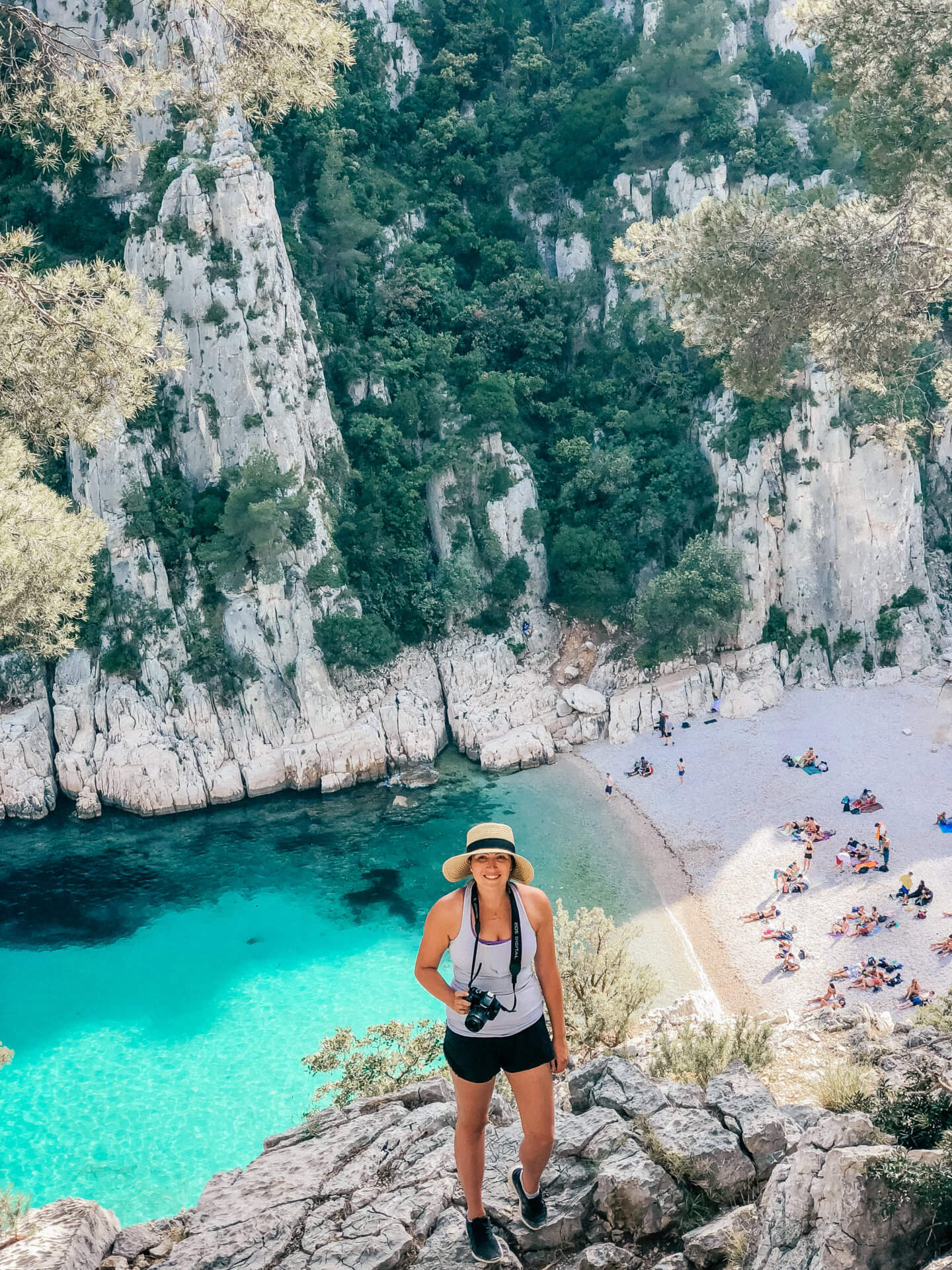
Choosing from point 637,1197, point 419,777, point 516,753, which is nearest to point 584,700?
point 516,753

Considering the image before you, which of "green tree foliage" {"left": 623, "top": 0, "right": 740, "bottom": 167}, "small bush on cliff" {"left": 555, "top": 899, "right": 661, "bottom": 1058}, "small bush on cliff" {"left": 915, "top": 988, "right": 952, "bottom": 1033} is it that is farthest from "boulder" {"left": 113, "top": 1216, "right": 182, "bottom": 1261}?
"green tree foliage" {"left": 623, "top": 0, "right": 740, "bottom": 167}

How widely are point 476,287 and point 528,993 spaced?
34027 mm

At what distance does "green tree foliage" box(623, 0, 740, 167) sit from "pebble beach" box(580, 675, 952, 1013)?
904 inches

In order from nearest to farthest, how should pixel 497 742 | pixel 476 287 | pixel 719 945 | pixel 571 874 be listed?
pixel 719 945 → pixel 571 874 → pixel 497 742 → pixel 476 287

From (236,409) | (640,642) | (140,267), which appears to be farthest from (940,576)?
(140,267)

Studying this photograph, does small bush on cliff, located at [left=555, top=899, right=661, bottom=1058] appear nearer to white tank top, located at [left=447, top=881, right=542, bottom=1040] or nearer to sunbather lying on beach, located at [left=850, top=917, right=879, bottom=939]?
white tank top, located at [left=447, top=881, right=542, bottom=1040]

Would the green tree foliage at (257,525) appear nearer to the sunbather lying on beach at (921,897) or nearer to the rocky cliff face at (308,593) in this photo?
the rocky cliff face at (308,593)

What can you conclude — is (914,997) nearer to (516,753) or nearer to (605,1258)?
(516,753)

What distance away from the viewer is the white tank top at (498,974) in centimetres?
457

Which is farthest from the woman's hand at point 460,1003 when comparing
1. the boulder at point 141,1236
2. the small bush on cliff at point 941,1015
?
the small bush on cliff at point 941,1015

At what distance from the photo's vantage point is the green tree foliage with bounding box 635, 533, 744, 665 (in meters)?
28.9

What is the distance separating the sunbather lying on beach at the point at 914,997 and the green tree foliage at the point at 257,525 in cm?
2070

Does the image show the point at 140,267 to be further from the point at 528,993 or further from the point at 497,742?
the point at 528,993

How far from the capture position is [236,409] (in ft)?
95.1
